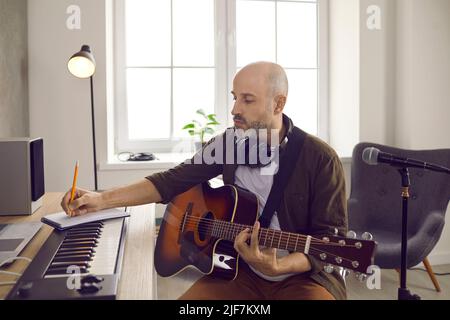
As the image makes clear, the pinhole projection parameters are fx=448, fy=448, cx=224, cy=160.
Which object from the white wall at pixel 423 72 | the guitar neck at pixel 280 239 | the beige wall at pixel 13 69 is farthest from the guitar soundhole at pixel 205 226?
the white wall at pixel 423 72

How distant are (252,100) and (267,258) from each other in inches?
21.2

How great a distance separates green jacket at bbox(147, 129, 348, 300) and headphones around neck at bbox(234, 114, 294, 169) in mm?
83

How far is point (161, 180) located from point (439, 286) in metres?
1.85

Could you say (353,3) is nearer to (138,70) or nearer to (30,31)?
(138,70)

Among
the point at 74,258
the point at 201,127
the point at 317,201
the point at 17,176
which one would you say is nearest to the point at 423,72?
the point at 201,127

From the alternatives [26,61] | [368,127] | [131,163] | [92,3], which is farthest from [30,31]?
[368,127]

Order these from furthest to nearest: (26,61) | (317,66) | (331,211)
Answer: (317,66) → (26,61) → (331,211)

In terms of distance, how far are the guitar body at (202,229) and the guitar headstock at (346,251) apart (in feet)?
0.79

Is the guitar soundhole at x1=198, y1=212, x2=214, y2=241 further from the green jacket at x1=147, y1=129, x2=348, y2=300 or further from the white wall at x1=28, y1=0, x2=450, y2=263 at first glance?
the white wall at x1=28, y1=0, x2=450, y2=263

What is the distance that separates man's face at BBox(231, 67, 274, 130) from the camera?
1.49 m

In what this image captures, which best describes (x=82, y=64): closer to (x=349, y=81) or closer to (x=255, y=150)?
(x=255, y=150)

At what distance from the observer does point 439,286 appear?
2553 millimetres

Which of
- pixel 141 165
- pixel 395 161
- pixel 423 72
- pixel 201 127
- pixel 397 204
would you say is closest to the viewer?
pixel 395 161

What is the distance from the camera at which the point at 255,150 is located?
1.55m
